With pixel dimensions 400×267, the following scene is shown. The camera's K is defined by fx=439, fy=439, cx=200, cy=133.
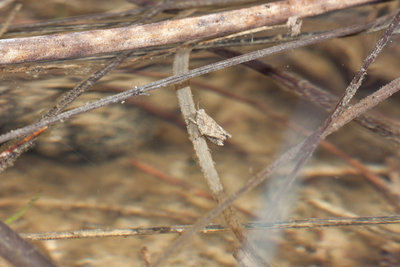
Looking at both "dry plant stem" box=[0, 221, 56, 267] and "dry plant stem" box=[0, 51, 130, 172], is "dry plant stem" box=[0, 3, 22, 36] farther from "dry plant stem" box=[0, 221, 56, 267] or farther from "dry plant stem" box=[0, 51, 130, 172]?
"dry plant stem" box=[0, 221, 56, 267]

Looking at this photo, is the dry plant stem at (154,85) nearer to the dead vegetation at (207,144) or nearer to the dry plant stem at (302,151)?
the dead vegetation at (207,144)

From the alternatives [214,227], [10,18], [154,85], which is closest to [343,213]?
[214,227]

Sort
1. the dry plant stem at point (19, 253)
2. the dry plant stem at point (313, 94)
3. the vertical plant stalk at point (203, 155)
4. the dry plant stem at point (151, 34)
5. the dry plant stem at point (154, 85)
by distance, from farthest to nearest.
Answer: the dry plant stem at point (313, 94) → the dry plant stem at point (151, 34) → the vertical plant stalk at point (203, 155) → the dry plant stem at point (154, 85) → the dry plant stem at point (19, 253)

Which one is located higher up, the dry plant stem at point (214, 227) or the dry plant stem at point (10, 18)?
the dry plant stem at point (10, 18)

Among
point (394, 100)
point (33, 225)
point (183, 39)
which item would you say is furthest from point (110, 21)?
point (394, 100)

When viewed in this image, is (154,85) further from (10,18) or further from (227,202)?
(10,18)

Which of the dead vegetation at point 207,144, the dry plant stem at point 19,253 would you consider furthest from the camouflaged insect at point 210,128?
the dry plant stem at point 19,253
